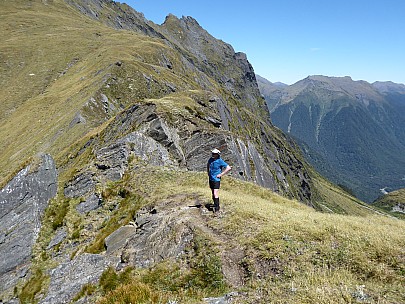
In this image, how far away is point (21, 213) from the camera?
22.6 m

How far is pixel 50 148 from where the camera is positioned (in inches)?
2142

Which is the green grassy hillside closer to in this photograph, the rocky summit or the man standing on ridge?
the rocky summit

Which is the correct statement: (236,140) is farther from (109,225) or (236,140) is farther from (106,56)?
(106,56)

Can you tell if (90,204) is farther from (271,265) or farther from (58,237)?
(271,265)

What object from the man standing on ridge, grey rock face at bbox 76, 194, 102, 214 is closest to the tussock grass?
the man standing on ridge

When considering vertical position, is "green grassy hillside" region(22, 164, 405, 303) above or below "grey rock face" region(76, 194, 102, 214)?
above

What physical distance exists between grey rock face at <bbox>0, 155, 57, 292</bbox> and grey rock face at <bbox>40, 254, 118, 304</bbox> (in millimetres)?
4098

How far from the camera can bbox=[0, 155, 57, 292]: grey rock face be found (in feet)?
64.8

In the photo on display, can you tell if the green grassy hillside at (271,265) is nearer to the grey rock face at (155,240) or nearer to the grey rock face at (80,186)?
the grey rock face at (155,240)

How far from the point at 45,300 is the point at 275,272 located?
11264mm

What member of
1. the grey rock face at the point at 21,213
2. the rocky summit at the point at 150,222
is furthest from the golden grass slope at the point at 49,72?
the grey rock face at the point at 21,213

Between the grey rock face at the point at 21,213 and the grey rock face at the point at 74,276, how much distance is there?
4098 mm

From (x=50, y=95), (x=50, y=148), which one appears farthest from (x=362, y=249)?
(x=50, y=95)

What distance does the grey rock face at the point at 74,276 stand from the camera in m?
14.8
